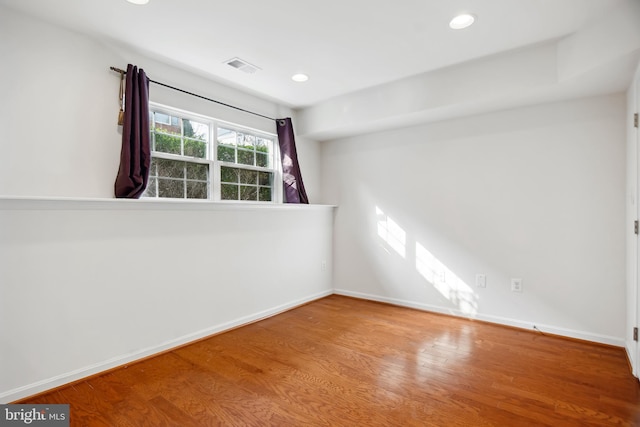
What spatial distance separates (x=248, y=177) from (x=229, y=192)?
33 centimetres

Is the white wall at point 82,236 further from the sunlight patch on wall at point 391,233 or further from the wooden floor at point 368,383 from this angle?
the sunlight patch on wall at point 391,233

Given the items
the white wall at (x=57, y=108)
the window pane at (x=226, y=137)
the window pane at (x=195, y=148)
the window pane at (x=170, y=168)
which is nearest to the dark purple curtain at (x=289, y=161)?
the window pane at (x=226, y=137)

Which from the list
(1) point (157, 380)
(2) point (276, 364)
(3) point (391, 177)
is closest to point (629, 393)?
(2) point (276, 364)

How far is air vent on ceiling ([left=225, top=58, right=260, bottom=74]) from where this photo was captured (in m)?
2.87

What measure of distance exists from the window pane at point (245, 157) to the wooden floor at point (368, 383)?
5.92 ft

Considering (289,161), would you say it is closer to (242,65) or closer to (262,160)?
(262,160)

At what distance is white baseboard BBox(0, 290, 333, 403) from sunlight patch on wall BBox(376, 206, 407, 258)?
5.11 feet

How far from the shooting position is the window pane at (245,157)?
3.67m

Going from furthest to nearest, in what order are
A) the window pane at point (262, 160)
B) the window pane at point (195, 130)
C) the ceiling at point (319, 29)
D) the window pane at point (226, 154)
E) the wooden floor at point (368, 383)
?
the window pane at point (262, 160) < the window pane at point (226, 154) < the window pane at point (195, 130) < the ceiling at point (319, 29) < the wooden floor at point (368, 383)

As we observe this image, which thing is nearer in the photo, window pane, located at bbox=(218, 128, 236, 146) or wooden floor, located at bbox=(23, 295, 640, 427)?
wooden floor, located at bbox=(23, 295, 640, 427)

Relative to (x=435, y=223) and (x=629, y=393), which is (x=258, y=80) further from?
(x=629, y=393)

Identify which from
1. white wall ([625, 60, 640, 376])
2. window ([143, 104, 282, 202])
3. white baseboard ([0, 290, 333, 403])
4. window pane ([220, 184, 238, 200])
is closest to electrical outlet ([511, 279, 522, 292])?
white wall ([625, 60, 640, 376])

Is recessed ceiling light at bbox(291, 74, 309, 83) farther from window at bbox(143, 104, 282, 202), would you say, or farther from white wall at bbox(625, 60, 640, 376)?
white wall at bbox(625, 60, 640, 376)

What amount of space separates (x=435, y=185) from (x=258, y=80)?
86.2 inches
